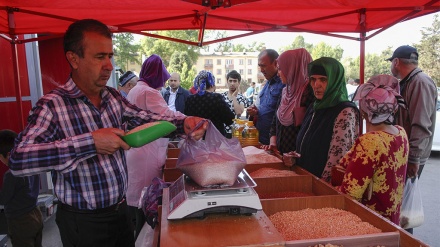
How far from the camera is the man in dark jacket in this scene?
6414mm

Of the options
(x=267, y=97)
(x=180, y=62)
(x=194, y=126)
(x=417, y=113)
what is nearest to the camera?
(x=194, y=126)

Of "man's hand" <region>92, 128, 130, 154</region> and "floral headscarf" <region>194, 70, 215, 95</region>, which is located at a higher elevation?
"floral headscarf" <region>194, 70, 215, 95</region>

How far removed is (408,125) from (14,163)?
309cm

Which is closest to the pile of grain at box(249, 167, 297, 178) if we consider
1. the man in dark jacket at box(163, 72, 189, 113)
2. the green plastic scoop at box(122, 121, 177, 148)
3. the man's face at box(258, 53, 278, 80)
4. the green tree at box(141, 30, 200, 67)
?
the green plastic scoop at box(122, 121, 177, 148)

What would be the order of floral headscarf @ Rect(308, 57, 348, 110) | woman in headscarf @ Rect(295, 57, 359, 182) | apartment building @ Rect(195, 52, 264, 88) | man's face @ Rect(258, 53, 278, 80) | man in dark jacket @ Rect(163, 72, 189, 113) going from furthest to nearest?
apartment building @ Rect(195, 52, 264, 88) < man in dark jacket @ Rect(163, 72, 189, 113) < man's face @ Rect(258, 53, 278, 80) < floral headscarf @ Rect(308, 57, 348, 110) < woman in headscarf @ Rect(295, 57, 359, 182)

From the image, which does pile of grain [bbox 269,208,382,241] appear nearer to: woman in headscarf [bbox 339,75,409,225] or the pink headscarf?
woman in headscarf [bbox 339,75,409,225]

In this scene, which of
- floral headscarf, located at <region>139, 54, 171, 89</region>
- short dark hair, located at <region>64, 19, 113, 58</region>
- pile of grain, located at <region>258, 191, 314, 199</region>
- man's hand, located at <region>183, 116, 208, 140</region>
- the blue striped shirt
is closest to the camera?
the blue striped shirt

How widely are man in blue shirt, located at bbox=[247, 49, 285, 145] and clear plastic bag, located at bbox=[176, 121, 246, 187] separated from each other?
2074mm

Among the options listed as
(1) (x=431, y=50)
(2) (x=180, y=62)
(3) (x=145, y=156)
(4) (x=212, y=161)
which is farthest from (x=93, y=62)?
(2) (x=180, y=62)

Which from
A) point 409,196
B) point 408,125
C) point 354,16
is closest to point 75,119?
point 409,196

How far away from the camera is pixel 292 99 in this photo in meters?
2.94

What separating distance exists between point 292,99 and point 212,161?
5.68 ft

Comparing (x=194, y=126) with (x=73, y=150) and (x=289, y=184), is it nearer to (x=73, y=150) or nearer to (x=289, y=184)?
(x=73, y=150)

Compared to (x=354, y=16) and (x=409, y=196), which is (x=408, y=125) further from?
(x=354, y=16)
